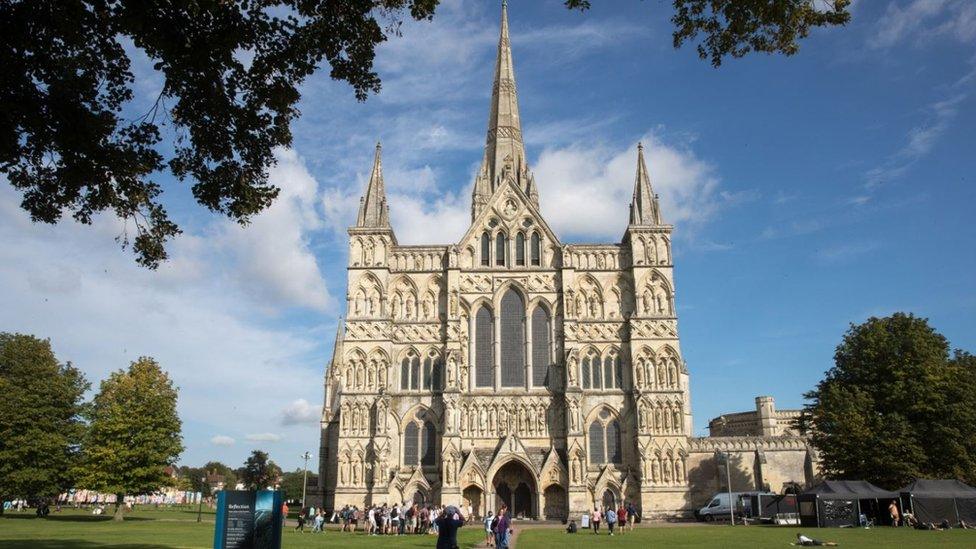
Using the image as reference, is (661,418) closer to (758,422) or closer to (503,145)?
(503,145)

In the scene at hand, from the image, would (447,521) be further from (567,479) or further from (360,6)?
(567,479)

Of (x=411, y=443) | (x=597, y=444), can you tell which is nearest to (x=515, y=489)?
(x=597, y=444)

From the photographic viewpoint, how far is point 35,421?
43.0 metres

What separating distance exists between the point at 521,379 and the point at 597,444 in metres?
5.98

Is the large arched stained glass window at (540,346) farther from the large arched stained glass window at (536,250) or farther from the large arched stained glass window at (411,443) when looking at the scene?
the large arched stained glass window at (411,443)

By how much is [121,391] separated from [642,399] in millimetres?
30292

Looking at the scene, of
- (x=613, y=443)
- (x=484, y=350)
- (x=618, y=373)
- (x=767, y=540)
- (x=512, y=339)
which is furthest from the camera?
(x=512, y=339)

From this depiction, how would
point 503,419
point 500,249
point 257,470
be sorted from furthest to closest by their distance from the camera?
point 257,470
point 500,249
point 503,419

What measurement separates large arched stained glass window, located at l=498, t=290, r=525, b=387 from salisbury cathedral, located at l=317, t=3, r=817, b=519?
0.09m

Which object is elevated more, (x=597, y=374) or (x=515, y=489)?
(x=597, y=374)

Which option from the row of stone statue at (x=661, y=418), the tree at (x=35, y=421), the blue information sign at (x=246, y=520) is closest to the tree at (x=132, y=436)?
the tree at (x=35, y=421)

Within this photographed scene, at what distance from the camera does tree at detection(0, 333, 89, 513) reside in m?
41.7

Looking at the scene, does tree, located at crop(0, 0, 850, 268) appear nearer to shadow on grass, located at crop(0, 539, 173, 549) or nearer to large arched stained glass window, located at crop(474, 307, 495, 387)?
shadow on grass, located at crop(0, 539, 173, 549)

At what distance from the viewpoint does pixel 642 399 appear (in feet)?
146
